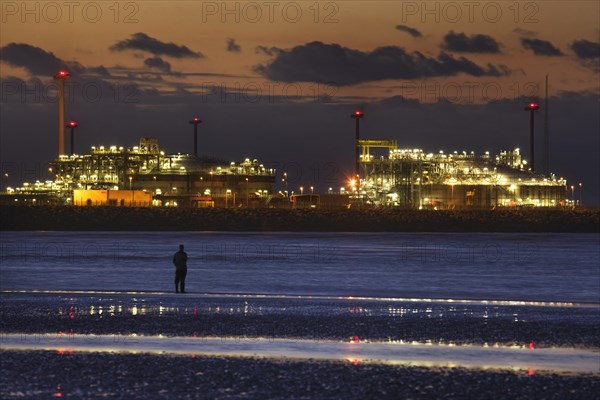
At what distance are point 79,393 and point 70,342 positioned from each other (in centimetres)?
610

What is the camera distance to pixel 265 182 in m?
179

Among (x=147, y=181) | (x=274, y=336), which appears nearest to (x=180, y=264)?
(x=274, y=336)

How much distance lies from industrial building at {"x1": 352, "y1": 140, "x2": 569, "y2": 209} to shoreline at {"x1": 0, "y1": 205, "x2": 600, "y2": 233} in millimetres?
7027

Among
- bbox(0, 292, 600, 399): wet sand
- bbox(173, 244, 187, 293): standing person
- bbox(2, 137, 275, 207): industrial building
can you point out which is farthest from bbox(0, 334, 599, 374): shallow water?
bbox(2, 137, 275, 207): industrial building

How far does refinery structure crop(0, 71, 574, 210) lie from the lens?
490 feet

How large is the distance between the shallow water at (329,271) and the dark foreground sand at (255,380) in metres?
17.2

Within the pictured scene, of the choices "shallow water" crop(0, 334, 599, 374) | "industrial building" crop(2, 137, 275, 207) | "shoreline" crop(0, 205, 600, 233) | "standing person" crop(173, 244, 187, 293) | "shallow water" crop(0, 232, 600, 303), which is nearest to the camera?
"shallow water" crop(0, 334, 599, 374)

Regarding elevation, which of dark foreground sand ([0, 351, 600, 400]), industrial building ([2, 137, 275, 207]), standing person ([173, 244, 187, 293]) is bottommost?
dark foreground sand ([0, 351, 600, 400])

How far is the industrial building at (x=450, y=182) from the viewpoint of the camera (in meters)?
148

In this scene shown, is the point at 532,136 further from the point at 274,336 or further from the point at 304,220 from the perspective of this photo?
the point at 274,336

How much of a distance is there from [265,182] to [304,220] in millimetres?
38663

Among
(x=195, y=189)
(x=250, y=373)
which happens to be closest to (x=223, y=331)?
(x=250, y=373)

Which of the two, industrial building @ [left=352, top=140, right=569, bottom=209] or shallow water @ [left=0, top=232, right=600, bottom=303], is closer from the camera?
shallow water @ [left=0, top=232, right=600, bottom=303]

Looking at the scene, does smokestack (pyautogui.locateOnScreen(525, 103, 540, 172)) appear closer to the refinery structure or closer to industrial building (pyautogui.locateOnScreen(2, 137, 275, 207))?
the refinery structure
